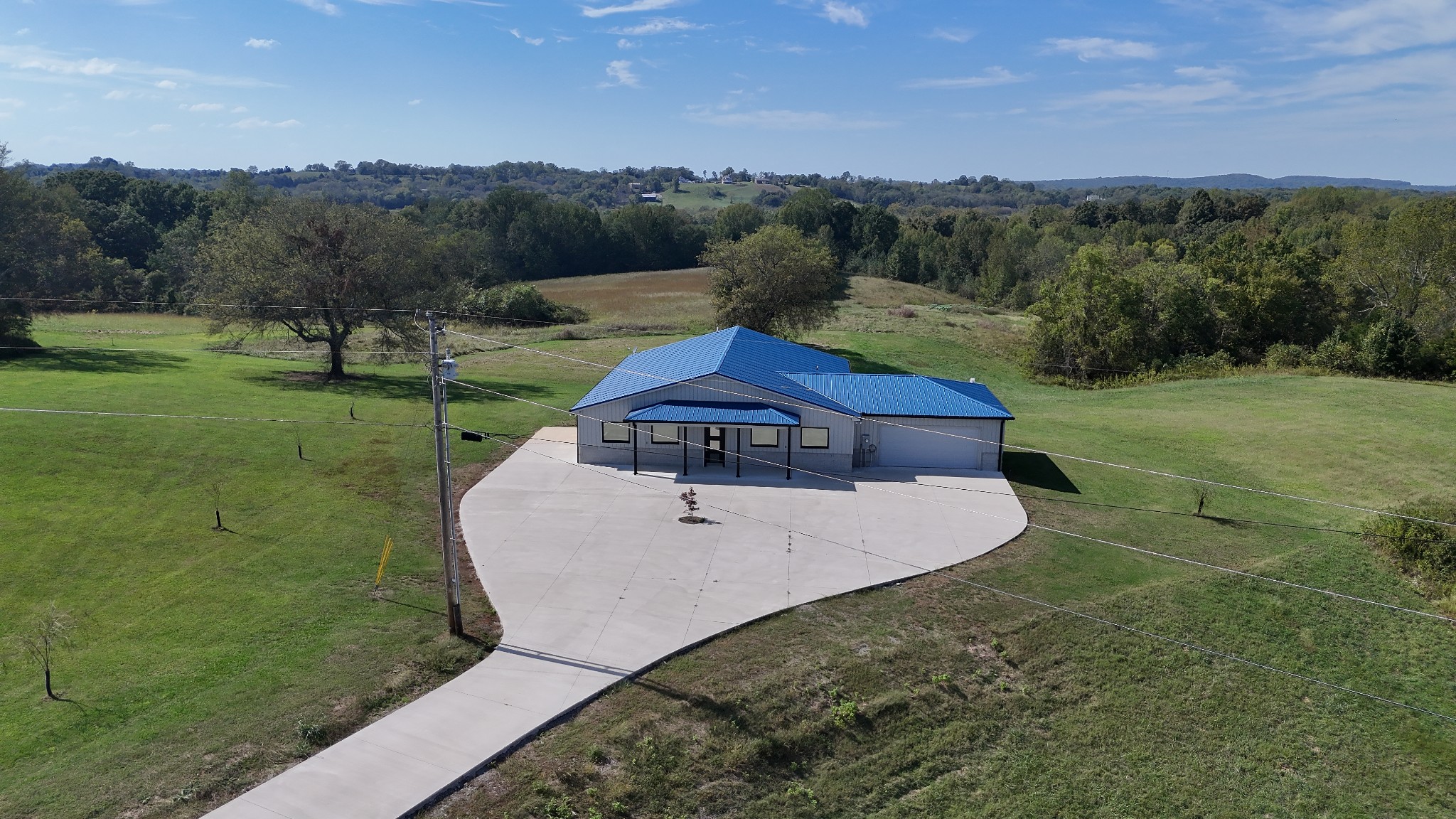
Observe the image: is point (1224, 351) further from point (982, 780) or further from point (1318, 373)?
point (982, 780)

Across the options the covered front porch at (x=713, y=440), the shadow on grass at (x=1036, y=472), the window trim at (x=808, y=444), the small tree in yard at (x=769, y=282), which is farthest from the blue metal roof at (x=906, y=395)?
the small tree in yard at (x=769, y=282)

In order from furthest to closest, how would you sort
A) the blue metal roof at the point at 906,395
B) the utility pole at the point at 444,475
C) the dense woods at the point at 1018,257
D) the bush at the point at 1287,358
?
the bush at the point at 1287,358 < the dense woods at the point at 1018,257 < the blue metal roof at the point at 906,395 < the utility pole at the point at 444,475

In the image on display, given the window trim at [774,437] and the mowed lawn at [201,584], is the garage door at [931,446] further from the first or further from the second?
the mowed lawn at [201,584]

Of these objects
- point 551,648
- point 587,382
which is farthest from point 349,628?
point 587,382

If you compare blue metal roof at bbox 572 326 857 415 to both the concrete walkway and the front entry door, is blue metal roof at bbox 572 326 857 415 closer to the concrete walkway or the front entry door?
the front entry door

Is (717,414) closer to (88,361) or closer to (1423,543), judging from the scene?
(1423,543)
